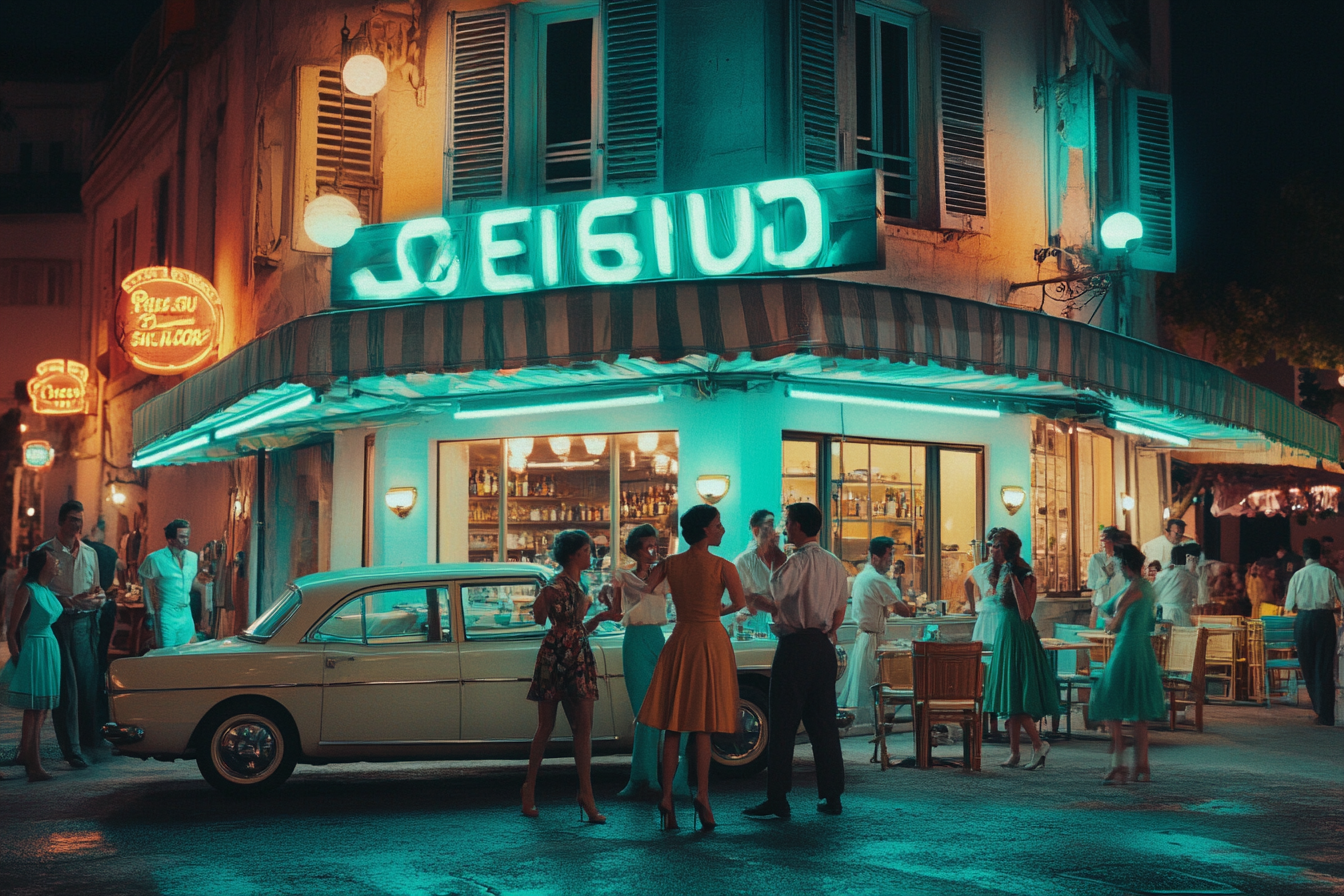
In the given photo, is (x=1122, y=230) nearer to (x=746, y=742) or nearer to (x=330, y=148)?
(x=746, y=742)

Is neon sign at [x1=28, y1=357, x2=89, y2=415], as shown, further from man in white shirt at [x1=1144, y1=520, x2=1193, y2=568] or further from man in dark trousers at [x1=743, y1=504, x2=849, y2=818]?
man in dark trousers at [x1=743, y1=504, x2=849, y2=818]

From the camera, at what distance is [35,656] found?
387 inches

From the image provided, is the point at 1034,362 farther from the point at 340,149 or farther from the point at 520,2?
the point at 340,149

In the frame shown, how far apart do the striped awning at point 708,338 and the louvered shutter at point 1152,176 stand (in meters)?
3.84

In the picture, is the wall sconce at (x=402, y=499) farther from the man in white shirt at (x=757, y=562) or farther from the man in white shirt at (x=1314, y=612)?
the man in white shirt at (x=1314, y=612)

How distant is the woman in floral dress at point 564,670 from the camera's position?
791 centimetres

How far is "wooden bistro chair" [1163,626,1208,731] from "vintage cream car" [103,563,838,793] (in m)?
5.72

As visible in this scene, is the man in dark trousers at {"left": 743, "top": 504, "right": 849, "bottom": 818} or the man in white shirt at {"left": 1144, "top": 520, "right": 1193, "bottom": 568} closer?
the man in dark trousers at {"left": 743, "top": 504, "right": 849, "bottom": 818}

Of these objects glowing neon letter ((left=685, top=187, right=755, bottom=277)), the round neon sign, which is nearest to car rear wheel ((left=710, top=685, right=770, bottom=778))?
glowing neon letter ((left=685, top=187, right=755, bottom=277))

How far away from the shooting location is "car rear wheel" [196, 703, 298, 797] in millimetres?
8680

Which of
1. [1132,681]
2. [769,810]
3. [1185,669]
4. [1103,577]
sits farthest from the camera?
[1103,577]

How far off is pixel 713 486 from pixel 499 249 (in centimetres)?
293

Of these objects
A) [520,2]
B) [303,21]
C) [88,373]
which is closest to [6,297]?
[88,373]

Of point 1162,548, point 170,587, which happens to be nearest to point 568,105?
point 170,587
